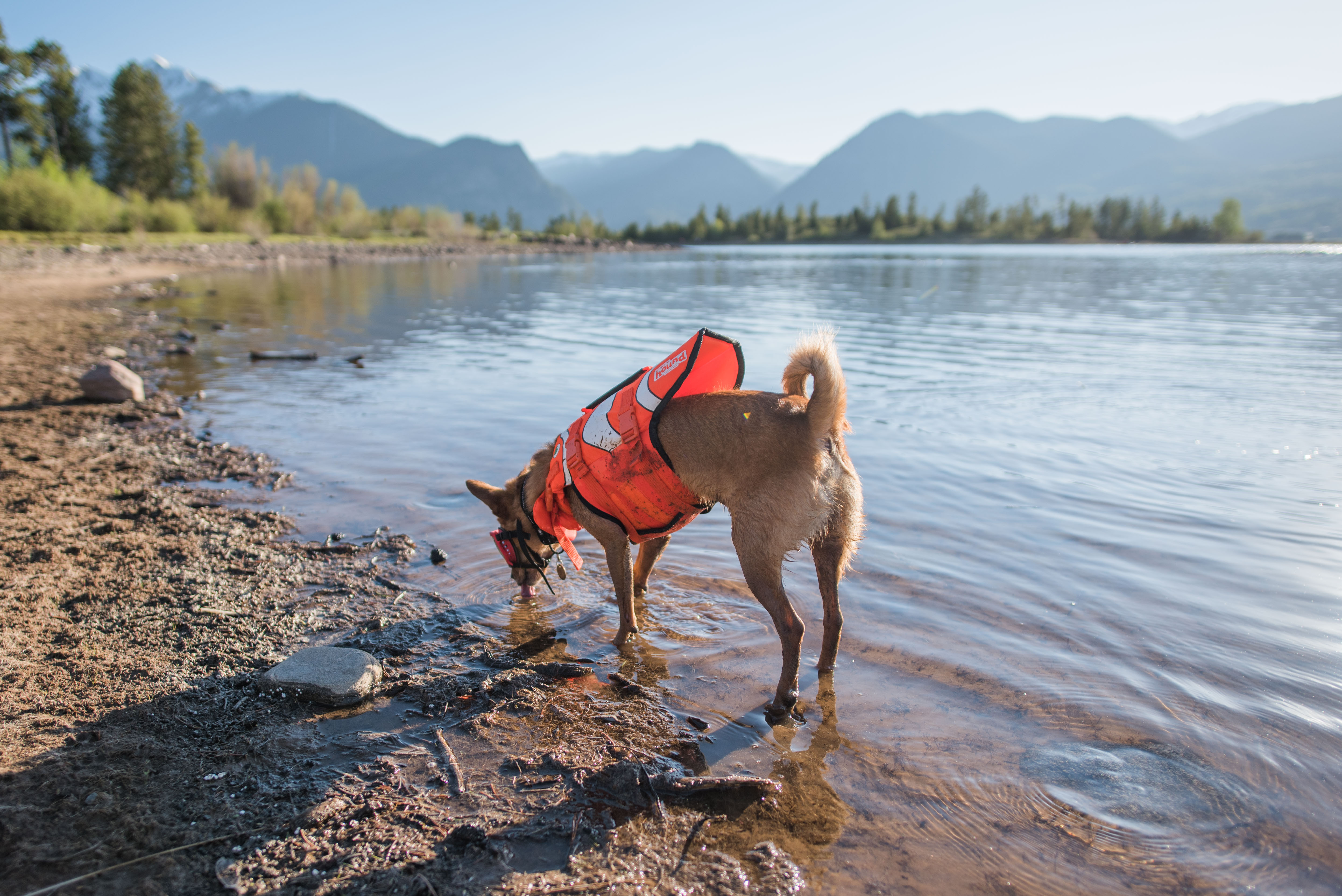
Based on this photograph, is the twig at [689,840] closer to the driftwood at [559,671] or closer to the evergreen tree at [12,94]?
the driftwood at [559,671]

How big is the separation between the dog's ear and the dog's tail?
9.32 ft

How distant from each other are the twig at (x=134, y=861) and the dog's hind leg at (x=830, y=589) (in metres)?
3.46

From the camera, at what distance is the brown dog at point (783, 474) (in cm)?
417

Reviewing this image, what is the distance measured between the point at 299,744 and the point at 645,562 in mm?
2876

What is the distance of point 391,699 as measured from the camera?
4.29 metres

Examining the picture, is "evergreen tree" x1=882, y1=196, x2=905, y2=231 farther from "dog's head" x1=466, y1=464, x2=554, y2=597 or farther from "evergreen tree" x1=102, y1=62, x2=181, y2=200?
"dog's head" x1=466, y1=464, x2=554, y2=597

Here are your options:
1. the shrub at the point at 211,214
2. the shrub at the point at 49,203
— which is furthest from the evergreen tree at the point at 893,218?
the shrub at the point at 49,203

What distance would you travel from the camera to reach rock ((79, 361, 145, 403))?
1089 centimetres

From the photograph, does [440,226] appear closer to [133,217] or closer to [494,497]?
[133,217]

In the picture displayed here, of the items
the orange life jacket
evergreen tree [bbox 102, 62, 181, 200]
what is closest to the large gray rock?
the orange life jacket

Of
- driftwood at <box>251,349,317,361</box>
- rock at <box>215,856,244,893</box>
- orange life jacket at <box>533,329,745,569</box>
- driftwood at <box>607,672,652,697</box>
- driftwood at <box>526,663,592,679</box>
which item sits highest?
orange life jacket at <box>533,329,745,569</box>

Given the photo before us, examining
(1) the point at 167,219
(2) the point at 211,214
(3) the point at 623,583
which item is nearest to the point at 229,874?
(3) the point at 623,583

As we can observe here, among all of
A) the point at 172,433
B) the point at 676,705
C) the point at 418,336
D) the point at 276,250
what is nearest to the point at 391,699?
the point at 676,705

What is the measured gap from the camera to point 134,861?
9.21 ft
